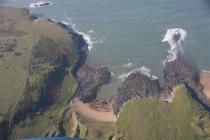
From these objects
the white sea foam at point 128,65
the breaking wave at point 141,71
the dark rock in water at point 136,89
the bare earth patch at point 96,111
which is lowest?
the bare earth patch at point 96,111

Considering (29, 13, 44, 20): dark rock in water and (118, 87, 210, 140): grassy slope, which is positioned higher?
(29, 13, 44, 20): dark rock in water

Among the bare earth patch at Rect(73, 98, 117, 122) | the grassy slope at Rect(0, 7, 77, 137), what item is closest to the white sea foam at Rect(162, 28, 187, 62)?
the bare earth patch at Rect(73, 98, 117, 122)

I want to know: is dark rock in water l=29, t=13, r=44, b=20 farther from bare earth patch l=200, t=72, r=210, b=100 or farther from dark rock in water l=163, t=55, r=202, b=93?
bare earth patch l=200, t=72, r=210, b=100

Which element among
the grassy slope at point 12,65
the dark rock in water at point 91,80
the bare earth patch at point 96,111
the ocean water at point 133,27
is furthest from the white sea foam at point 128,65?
the grassy slope at point 12,65

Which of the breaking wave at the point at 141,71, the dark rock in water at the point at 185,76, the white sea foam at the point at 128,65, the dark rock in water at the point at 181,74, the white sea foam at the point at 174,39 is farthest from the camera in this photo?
the white sea foam at the point at 174,39

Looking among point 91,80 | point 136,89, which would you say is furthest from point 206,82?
point 91,80

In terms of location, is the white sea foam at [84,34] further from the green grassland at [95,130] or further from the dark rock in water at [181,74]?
the green grassland at [95,130]
